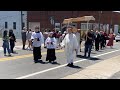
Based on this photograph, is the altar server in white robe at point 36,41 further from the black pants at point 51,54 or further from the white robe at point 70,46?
the white robe at point 70,46

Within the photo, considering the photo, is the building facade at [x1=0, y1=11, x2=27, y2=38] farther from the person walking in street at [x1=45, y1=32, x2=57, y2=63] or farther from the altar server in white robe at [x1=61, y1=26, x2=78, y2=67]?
the altar server in white robe at [x1=61, y1=26, x2=78, y2=67]

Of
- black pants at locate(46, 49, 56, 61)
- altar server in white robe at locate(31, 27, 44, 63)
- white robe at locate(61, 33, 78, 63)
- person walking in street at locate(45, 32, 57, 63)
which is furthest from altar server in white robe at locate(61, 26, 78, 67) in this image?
altar server in white robe at locate(31, 27, 44, 63)

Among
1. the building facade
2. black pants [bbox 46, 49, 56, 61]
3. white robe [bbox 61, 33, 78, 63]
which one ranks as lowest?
black pants [bbox 46, 49, 56, 61]

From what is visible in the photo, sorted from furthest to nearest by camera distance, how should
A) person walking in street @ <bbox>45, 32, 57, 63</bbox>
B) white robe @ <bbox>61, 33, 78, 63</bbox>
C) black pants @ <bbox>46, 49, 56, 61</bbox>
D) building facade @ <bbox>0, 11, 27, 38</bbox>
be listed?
building facade @ <bbox>0, 11, 27, 38</bbox>, black pants @ <bbox>46, 49, 56, 61</bbox>, person walking in street @ <bbox>45, 32, 57, 63</bbox>, white robe @ <bbox>61, 33, 78, 63</bbox>

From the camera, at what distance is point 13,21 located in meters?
54.2

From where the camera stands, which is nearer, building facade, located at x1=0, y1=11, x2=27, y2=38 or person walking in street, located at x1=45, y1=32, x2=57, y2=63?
person walking in street, located at x1=45, y1=32, x2=57, y2=63

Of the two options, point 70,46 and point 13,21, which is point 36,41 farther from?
point 13,21

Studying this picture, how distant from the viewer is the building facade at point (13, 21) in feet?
173

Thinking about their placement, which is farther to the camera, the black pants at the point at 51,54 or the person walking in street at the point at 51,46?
the black pants at the point at 51,54

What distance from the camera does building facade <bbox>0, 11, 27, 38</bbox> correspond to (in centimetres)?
5276

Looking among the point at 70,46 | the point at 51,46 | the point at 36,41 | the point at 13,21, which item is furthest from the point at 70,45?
the point at 13,21

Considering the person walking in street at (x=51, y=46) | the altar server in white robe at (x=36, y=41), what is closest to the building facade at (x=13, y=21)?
the altar server in white robe at (x=36, y=41)

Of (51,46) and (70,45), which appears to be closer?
(70,45)
